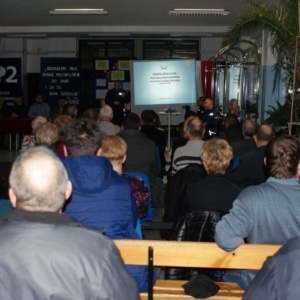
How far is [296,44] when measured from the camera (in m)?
7.54

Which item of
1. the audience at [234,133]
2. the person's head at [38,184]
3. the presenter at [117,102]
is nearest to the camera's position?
the person's head at [38,184]

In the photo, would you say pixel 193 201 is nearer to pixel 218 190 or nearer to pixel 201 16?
pixel 218 190

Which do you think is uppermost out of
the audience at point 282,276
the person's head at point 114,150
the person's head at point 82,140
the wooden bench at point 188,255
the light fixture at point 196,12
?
the light fixture at point 196,12

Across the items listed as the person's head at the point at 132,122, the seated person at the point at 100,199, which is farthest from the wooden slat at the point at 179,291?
the person's head at the point at 132,122

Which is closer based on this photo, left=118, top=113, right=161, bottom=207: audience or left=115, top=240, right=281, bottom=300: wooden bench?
left=115, top=240, right=281, bottom=300: wooden bench

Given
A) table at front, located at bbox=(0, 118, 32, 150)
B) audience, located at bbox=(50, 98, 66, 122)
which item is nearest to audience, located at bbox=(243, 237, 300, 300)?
audience, located at bbox=(50, 98, 66, 122)

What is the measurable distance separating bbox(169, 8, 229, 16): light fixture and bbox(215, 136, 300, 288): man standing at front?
34.1 feet

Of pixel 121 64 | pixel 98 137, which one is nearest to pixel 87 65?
pixel 121 64

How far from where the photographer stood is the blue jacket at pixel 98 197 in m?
3.12

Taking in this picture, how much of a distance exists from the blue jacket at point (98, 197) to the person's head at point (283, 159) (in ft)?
2.62

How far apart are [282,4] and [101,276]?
7.56m

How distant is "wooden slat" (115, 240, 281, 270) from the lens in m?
3.00

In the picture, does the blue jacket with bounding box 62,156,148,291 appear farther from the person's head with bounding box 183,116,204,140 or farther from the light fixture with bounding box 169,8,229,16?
the light fixture with bounding box 169,8,229,16

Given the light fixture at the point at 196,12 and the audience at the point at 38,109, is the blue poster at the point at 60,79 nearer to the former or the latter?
the audience at the point at 38,109
